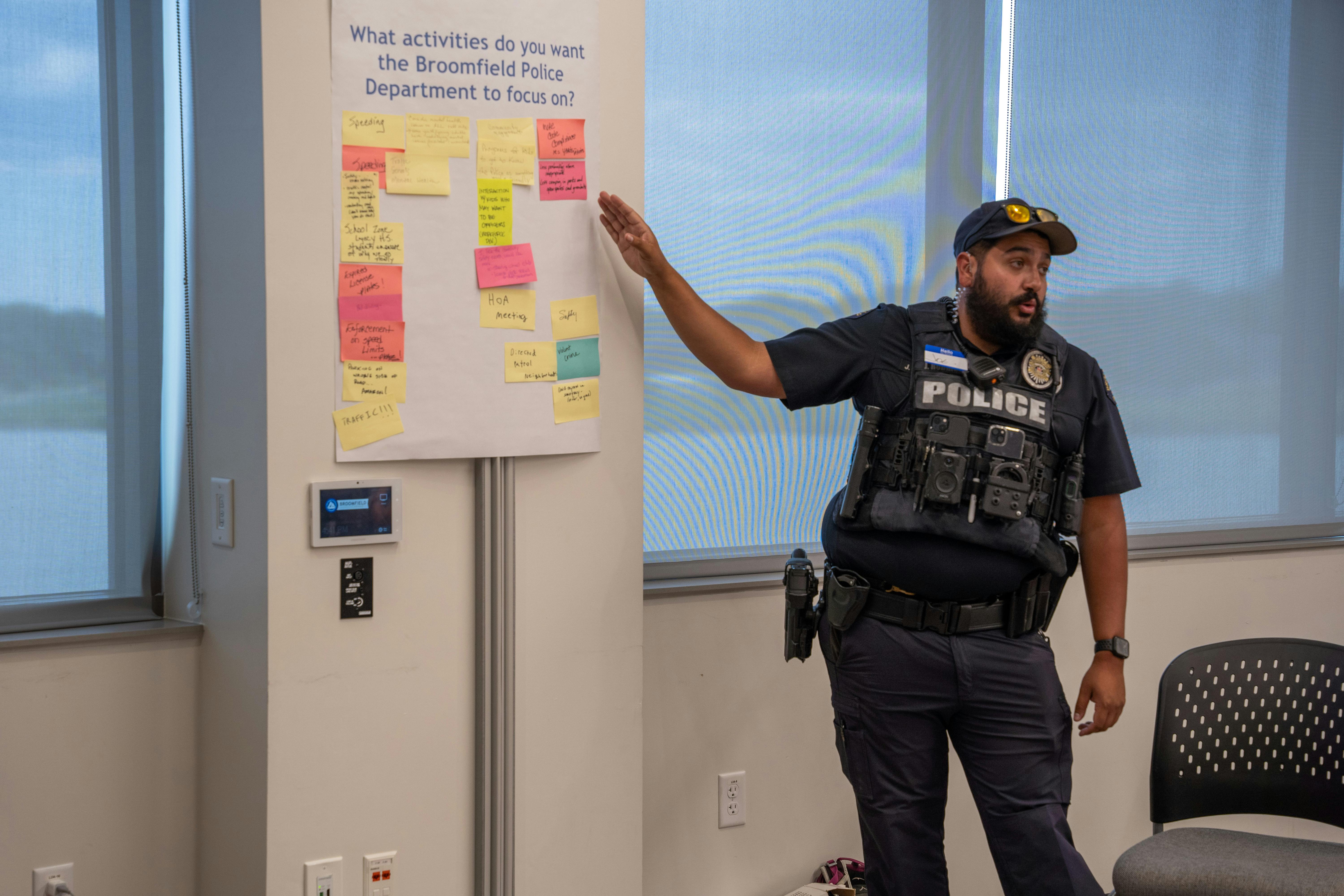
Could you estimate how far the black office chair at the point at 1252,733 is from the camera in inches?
84.4

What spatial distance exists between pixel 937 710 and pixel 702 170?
1.37 metres

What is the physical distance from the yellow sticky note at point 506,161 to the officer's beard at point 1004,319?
0.94 meters

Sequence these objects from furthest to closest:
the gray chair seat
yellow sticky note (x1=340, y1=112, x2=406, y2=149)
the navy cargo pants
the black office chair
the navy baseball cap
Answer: the black office chair, the navy baseball cap, the navy cargo pants, the gray chair seat, yellow sticky note (x1=340, y1=112, x2=406, y2=149)

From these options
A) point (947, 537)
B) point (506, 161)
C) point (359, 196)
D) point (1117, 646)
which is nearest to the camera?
point (359, 196)

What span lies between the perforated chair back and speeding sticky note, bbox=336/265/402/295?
1810mm

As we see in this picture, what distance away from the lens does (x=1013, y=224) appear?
203cm

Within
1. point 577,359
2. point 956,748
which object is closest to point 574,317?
point 577,359

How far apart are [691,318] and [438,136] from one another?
1.89 ft

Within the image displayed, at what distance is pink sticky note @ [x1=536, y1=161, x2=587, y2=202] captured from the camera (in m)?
1.87

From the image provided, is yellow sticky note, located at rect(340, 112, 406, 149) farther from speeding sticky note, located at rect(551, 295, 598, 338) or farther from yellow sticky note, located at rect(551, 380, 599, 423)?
yellow sticky note, located at rect(551, 380, 599, 423)

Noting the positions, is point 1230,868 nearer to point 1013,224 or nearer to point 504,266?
→ point 1013,224

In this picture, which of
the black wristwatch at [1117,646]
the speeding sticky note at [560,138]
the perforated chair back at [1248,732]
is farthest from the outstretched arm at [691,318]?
the perforated chair back at [1248,732]

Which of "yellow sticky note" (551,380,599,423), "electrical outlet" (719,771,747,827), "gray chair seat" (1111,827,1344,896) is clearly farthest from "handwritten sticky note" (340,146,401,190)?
"gray chair seat" (1111,827,1344,896)

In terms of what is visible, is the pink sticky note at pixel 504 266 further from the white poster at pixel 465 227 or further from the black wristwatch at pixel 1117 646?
the black wristwatch at pixel 1117 646
